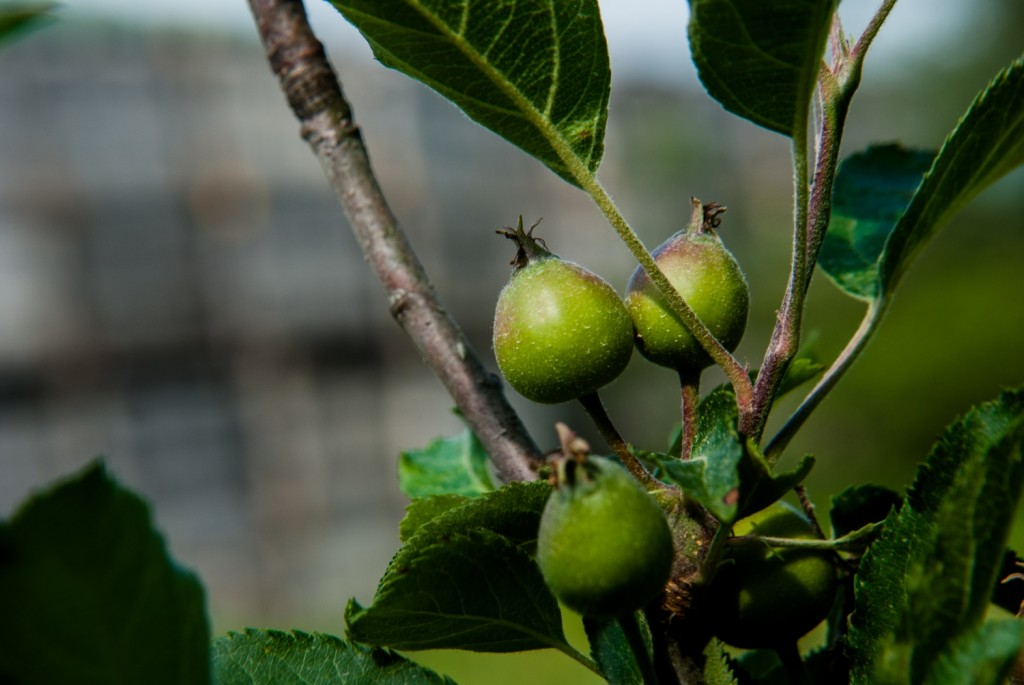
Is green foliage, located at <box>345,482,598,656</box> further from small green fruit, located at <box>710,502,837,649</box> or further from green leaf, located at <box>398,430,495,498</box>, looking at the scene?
green leaf, located at <box>398,430,495,498</box>

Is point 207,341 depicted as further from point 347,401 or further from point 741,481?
point 741,481

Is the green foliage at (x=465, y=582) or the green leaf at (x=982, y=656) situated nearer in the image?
the green leaf at (x=982, y=656)

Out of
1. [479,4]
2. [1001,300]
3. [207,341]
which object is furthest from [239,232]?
[479,4]

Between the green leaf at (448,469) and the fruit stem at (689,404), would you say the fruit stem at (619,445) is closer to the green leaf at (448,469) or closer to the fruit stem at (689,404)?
the fruit stem at (689,404)

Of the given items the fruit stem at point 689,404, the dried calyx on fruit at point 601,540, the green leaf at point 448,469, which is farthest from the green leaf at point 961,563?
the green leaf at point 448,469

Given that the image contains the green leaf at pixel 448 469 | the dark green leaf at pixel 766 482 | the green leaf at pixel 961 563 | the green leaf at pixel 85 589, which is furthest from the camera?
the green leaf at pixel 448 469

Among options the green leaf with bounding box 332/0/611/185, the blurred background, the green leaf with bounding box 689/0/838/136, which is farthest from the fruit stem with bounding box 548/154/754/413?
the blurred background
